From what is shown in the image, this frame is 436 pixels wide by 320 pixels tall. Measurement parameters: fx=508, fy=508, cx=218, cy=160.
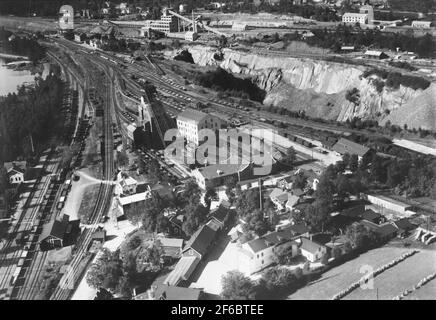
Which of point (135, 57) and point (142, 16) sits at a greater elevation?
point (142, 16)

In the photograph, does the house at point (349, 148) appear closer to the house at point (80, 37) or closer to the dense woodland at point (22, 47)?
the dense woodland at point (22, 47)

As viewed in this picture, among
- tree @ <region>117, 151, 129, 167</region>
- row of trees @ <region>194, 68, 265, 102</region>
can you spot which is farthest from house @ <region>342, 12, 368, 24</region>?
tree @ <region>117, 151, 129, 167</region>

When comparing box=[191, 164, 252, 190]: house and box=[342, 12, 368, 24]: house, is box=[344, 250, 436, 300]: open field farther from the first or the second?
box=[342, 12, 368, 24]: house

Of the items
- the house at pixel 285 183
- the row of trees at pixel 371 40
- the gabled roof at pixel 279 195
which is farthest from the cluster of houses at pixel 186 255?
the row of trees at pixel 371 40

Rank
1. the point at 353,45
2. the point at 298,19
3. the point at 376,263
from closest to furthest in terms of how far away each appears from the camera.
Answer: the point at 376,263 → the point at 353,45 → the point at 298,19

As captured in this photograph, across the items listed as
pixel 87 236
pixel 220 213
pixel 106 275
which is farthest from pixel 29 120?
pixel 106 275

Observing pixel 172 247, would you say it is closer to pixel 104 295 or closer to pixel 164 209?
pixel 164 209

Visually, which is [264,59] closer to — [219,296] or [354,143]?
[354,143]
